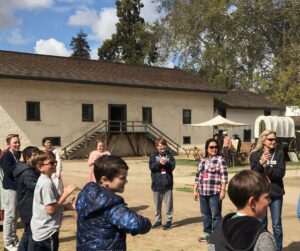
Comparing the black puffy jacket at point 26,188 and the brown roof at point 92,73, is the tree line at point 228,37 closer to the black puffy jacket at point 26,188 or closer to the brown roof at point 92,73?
the brown roof at point 92,73

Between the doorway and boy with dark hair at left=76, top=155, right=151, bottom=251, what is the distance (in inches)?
1227

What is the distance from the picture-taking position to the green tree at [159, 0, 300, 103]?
4288 centimetres

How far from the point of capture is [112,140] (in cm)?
3466

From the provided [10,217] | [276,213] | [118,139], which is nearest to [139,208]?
[10,217]

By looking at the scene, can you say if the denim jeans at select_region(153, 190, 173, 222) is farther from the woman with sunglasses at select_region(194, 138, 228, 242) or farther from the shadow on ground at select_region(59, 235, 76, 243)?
the shadow on ground at select_region(59, 235, 76, 243)

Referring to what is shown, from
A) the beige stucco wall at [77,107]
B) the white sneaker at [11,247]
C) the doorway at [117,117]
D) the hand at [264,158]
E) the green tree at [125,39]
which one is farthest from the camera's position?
the green tree at [125,39]

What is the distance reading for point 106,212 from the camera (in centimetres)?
342

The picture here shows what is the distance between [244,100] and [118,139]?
15.5m

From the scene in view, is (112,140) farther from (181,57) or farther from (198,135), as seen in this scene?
(181,57)

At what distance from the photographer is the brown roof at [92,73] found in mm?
31797

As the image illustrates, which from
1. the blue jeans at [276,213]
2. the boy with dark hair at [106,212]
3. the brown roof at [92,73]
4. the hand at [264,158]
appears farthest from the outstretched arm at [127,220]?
the brown roof at [92,73]

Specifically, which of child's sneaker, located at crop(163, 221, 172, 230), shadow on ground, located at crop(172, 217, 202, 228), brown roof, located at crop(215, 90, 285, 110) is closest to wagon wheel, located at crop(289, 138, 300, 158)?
brown roof, located at crop(215, 90, 285, 110)

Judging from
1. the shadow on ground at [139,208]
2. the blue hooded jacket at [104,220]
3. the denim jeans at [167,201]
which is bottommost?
the shadow on ground at [139,208]

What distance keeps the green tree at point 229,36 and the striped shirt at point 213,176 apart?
34769mm
